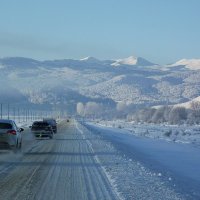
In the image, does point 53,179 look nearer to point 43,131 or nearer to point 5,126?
point 5,126

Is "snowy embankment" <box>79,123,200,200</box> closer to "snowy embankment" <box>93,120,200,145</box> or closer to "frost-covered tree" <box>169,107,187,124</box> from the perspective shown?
"snowy embankment" <box>93,120,200,145</box>

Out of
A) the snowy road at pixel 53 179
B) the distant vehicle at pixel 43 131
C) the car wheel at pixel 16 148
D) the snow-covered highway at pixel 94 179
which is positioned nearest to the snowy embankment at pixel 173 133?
the distant vehicle at pixel 43 131

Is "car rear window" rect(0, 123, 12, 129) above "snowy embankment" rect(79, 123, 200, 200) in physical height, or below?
above

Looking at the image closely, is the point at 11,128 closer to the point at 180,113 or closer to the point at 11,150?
the point at 11,150

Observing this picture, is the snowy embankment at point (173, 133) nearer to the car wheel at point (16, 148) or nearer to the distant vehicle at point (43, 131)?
the distant vehicle at point (43, 131)

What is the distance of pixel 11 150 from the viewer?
30.0 meters

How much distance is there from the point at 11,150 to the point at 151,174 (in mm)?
11788

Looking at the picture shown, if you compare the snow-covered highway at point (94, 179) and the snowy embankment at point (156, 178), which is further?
Result: the snowy embankment at point (156, 178)

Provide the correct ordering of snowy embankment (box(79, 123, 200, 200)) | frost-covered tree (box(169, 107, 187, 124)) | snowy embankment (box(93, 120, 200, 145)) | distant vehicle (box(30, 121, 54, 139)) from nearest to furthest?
snowy embankment (box(79, 123, 200, 200)), distant vehicle (box(30, 121, 54, 139)), snowy embankment (box(93, 120, 200, 145)), frost-covered tree (box(169, 107, 187, 124))

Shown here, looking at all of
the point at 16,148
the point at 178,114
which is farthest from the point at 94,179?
the point at 178,114

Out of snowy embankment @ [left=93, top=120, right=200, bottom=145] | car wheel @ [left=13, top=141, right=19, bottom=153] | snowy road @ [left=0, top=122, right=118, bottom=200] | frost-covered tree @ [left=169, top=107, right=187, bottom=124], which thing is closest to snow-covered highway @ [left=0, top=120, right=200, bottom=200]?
snowy road @ [left=0, top=122, right=118, bottom=200]

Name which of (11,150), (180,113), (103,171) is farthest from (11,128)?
(180,113)

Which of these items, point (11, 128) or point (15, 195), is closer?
point (15, 195)

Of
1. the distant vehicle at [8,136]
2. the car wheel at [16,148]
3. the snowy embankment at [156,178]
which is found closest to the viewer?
the snowy embankment at [156,178]
